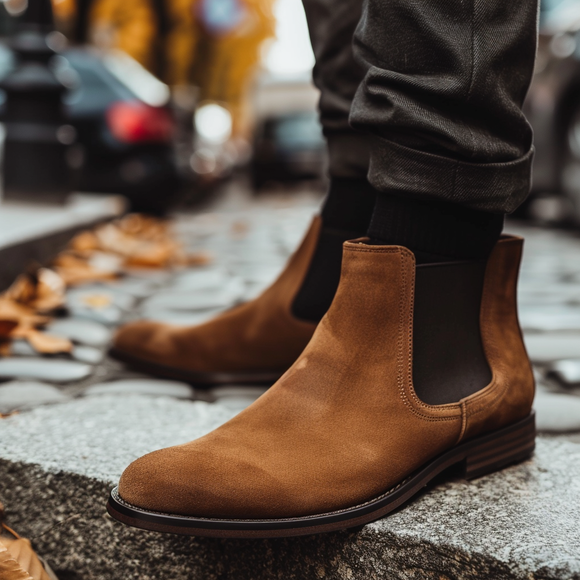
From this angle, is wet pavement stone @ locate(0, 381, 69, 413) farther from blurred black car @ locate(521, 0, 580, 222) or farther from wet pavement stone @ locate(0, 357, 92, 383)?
blurred black car @ locate(521, 0, 580, 222)

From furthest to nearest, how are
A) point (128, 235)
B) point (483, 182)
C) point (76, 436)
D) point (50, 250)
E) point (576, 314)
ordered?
point (128, 235)
point (50, 250)
point (576, 314)
point (76, 436)
point (483, 182)

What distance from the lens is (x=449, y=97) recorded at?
0.94 metres

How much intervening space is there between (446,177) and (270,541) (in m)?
0.57

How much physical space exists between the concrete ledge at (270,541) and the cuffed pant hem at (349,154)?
0.57m

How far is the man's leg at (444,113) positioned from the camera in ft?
3.09

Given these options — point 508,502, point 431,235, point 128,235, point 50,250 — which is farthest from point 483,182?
point 128,235

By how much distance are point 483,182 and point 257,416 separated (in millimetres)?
463

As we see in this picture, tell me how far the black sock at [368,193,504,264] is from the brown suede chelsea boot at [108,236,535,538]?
29 mm

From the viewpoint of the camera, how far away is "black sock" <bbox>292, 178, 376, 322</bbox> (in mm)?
1405

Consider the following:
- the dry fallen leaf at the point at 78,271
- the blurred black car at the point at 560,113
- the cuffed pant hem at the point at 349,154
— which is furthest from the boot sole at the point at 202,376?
the blurred black car at the point at 560,113

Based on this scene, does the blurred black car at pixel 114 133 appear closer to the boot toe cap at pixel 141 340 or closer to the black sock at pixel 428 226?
the boot toe cap at pixel 141 340

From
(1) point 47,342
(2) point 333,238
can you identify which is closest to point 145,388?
(1) point 47,342

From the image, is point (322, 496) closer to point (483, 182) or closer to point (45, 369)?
point (483, 182)

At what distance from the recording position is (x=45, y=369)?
163 cm
